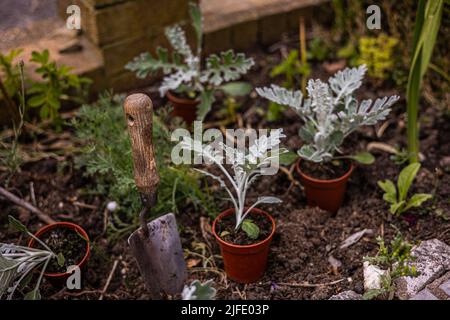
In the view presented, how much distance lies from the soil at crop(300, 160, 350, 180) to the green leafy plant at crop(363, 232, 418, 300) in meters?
0.35

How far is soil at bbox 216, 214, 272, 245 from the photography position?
1737mm

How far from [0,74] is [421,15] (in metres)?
1.67

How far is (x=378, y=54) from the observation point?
8.01ft

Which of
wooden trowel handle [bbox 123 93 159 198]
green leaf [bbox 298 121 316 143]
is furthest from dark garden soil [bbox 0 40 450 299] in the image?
wooden trowel handle [bbox 123 93 159 198]

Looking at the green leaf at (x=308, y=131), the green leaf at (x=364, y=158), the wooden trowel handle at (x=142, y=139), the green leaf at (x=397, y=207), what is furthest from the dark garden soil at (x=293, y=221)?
the wooden trowel handle at (x=142, y=139)

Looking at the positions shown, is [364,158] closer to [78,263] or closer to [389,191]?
[389,191]

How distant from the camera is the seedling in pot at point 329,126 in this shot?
1847 mm

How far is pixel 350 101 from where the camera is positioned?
6.20ft

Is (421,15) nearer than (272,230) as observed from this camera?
No

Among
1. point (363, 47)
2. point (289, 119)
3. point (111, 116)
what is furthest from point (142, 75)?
point (363, 47)

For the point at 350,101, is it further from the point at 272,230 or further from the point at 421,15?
the point at 272,230

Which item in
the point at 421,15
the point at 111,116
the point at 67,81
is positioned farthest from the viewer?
the point at 67,81

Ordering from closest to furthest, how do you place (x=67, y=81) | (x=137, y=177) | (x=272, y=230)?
1. (x=137, y=177)
2. (x=272, y=230)
3. (x=67, y=81)

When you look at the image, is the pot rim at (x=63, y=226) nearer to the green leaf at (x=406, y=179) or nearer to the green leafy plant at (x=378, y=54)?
the green leaf at (x=406, y=179)
